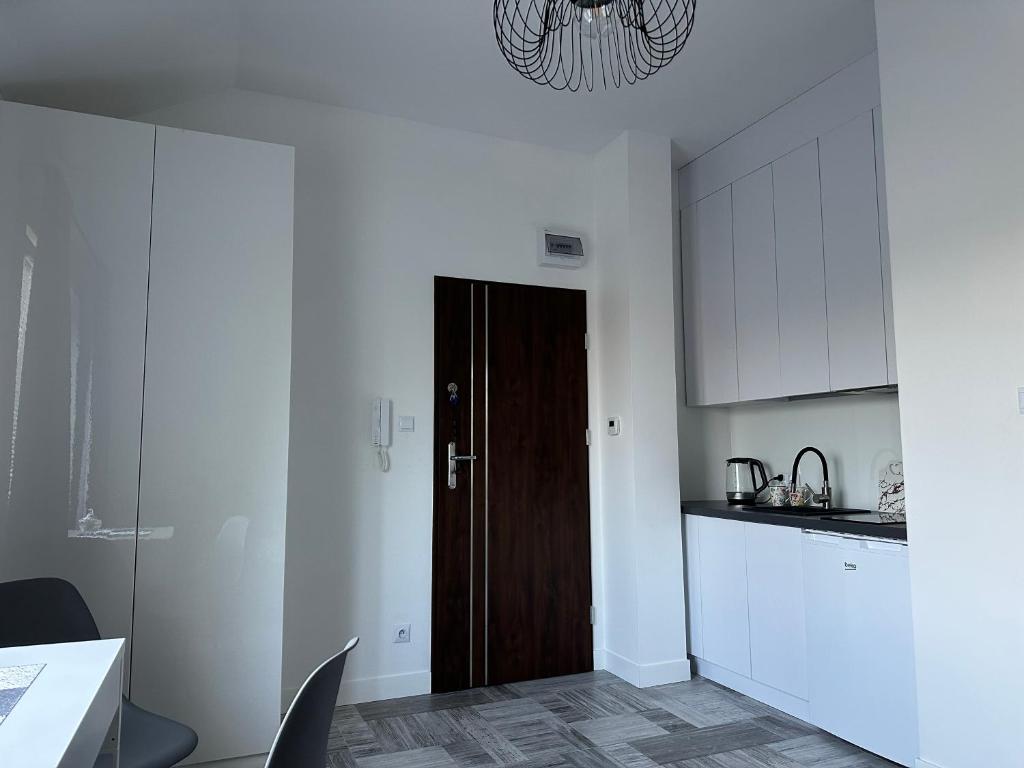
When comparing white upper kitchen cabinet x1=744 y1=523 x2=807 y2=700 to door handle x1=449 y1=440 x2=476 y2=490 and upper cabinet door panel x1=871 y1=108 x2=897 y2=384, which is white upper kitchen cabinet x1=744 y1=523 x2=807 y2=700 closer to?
upper cabinet door panel x1=871 y1=108 x2=897 y2=384

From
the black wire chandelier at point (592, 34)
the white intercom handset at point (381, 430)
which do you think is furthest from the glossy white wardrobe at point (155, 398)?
the black wire chandelier at point (592, 34)

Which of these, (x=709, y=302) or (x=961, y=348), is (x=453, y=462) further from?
(x=961, y=348)

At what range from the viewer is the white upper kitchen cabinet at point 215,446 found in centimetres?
260

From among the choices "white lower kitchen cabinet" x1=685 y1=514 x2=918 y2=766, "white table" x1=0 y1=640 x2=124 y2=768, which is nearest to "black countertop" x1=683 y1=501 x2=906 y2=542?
"white lower kitchen cabinet" x1=685 y1=514 x2=918 y2=766

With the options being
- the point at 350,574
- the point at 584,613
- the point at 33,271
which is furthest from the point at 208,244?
the point at 584,613

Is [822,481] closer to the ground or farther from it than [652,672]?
farther from it

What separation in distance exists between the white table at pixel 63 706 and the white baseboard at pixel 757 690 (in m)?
Result: 2.72

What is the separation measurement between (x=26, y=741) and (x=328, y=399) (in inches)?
99.1

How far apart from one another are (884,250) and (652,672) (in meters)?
2.29

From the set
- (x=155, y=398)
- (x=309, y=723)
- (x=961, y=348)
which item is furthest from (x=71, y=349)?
(x=961, y=348)

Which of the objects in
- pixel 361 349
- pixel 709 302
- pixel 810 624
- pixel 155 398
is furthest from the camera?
pixel 709 302

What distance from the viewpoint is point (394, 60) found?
10.6ft

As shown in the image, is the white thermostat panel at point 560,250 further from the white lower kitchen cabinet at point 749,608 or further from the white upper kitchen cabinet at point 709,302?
the white lower kitchen cabinet at point 749,608

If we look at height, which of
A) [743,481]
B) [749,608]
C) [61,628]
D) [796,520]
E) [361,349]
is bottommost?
[749,608]
